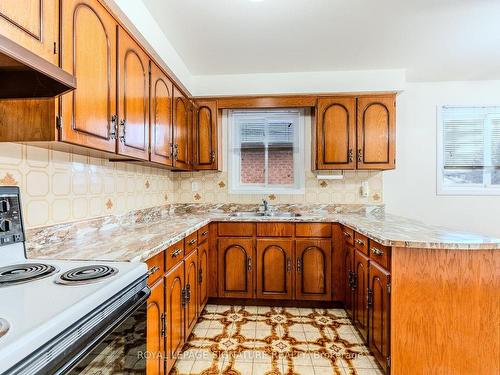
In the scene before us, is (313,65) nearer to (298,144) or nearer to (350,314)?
(298,144)

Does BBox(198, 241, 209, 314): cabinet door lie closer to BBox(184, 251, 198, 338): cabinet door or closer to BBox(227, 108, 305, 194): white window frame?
BBox(184, 251, 198, 338): cabinet door

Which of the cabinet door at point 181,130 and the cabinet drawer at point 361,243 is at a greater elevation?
the cabinet door at point 181,130

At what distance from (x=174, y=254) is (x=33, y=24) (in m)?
1.29

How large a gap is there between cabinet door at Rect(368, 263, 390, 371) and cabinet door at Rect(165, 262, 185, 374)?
128 centimetres

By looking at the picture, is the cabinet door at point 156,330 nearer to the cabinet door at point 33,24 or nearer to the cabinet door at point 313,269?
the cabinet door at point 33,24

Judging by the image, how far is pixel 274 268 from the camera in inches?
110

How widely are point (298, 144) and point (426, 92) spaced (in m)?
1.63

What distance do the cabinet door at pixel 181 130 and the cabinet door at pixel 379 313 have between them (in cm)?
184

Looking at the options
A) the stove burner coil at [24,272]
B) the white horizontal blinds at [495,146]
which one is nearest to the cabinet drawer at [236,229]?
the stove burner coil at [24,272]

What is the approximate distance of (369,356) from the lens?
2.01m

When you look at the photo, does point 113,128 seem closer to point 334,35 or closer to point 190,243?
point 190,243

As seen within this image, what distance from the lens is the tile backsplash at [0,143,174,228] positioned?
4.52ft

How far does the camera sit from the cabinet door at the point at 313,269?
275 centimetres

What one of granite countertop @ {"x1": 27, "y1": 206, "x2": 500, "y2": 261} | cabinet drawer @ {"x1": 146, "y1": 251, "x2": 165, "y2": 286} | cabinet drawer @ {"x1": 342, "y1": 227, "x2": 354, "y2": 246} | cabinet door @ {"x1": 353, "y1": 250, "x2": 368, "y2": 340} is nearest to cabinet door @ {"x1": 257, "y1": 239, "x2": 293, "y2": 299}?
cabinet drawer @ {"x1": 342, "y1": 227, "x2": 354, "y2": 246}
